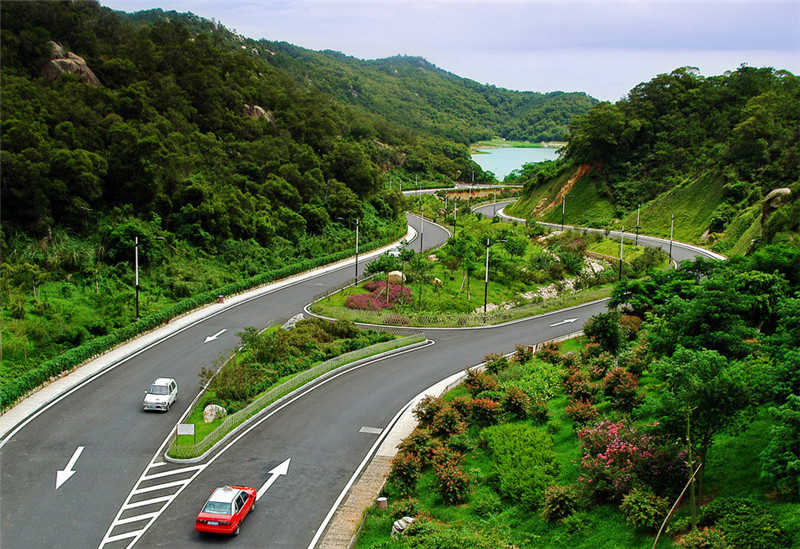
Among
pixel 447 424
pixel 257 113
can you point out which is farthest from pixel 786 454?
pixel 257 113

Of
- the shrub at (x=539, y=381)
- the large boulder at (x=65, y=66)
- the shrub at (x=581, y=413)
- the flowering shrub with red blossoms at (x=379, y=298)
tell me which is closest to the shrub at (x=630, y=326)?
the shrub at (x=539, y=381)

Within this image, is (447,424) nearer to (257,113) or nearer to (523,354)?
(523,354)

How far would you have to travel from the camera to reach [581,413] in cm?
2528

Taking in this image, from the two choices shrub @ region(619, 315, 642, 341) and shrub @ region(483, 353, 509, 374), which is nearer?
shrub @ region(483, 353, 509, 374)

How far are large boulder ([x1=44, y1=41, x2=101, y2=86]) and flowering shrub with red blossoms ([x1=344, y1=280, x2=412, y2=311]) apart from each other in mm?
42463

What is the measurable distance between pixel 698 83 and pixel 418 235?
188ft

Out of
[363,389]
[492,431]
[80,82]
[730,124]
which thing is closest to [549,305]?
[363,389]

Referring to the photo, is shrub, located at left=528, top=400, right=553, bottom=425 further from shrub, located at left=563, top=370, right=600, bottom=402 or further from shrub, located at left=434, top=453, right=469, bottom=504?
shrub, located at left=434, top=453, right=469, bottom=504

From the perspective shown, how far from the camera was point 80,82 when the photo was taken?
67.6m

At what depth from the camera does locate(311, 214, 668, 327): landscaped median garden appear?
47.7 m

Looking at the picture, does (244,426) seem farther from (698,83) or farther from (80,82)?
(698,83)

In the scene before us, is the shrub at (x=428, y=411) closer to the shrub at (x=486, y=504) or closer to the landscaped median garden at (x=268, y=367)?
the shrub at (x=486, y=504)

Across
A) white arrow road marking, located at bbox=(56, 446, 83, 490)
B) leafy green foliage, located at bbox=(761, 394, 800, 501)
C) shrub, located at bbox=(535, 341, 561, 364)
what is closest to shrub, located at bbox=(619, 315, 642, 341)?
shrub, located at bbox=(535, 341, 561, 364)

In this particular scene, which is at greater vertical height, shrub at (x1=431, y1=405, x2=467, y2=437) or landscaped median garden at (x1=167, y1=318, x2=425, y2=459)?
shrub at (x1=431, y1=405, x2=467, y2=437)
